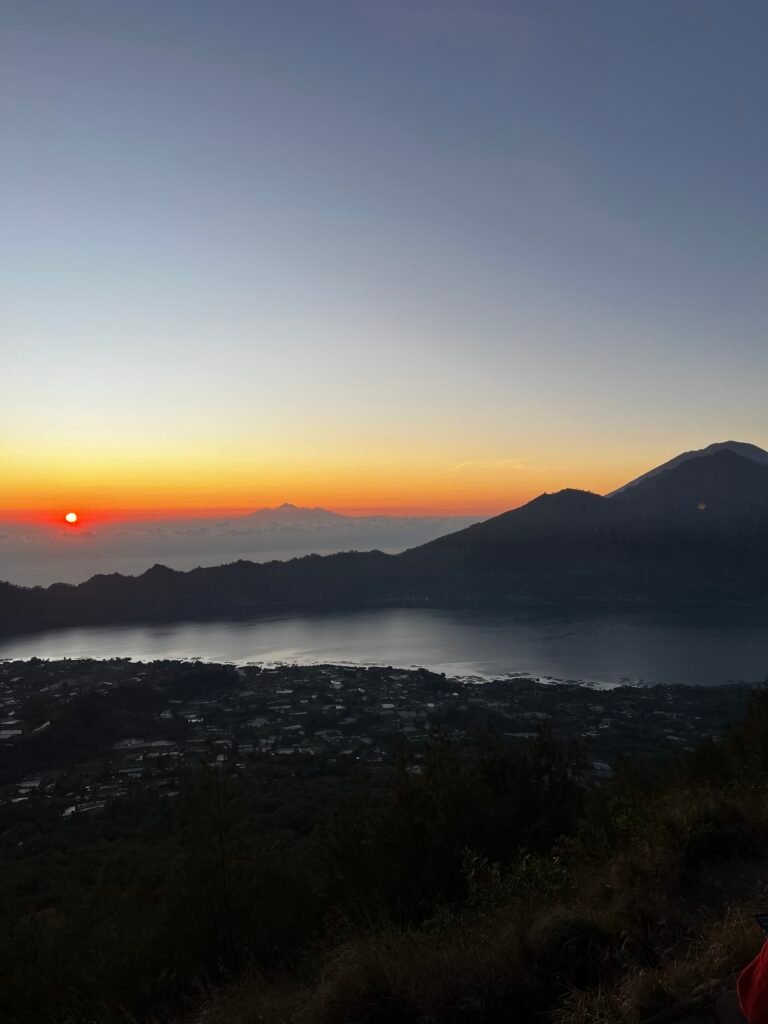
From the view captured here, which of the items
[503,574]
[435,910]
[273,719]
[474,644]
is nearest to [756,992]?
[435,910]

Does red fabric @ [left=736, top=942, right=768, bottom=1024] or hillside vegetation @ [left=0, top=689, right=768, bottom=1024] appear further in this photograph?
hillside vegetation @ [left=0, top=689, right=768, bottom=1024]

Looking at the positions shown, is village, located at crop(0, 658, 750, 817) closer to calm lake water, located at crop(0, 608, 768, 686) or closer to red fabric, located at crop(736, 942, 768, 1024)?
calm lake water, located at crop(0, 608, 768, 686)

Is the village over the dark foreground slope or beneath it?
beneath

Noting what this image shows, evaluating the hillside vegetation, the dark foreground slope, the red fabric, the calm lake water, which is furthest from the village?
the dark foreground slope

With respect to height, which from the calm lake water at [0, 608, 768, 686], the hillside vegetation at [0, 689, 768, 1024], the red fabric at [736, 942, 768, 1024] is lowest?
the calm lake water at [0, 608, 768, 686]

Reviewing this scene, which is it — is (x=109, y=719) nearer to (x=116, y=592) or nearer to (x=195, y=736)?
(x=195, y=736)

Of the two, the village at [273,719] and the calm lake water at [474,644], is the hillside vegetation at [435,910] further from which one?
the calm lake water at [474,644]

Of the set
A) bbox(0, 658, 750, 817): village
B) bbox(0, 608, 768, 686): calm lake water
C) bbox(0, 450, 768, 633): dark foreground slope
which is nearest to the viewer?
bbox(0, 658, 750, 817): village
